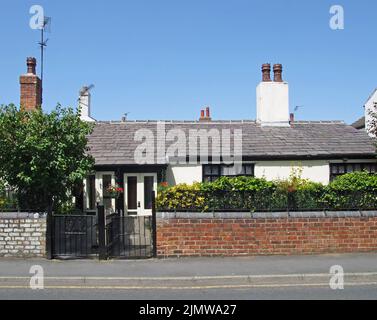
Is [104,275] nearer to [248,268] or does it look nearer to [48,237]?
[48,237]

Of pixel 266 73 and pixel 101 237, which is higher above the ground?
pixel 266 73

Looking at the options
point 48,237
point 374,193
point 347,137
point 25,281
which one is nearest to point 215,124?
point 347,137

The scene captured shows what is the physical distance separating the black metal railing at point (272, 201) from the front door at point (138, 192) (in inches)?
193

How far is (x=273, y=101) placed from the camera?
18.4 metres

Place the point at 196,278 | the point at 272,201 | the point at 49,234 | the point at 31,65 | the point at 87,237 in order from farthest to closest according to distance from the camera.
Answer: the point at 31,65
the point at 272,201
the point at 87,237
the point at 49,234
the point at 196,278

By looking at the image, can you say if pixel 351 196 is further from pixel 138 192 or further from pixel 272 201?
pixel 138 192

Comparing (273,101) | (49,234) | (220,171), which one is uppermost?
(273,101)

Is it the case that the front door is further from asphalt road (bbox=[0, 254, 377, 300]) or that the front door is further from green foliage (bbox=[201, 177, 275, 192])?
asphalt road (bbox=[0, 254, 377, 300])

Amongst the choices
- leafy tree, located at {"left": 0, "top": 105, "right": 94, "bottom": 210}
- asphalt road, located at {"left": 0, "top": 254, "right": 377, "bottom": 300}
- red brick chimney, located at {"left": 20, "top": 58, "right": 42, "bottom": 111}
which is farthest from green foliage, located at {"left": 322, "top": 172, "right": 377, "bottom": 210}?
red brick chimney, located at {"left": 20, "top": 58, "right": 42, "bottom": 111}

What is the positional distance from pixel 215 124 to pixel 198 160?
149 inches

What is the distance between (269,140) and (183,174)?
13.3 feet

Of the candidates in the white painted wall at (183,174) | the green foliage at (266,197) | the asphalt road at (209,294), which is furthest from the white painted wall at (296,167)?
the asphalt road at (209,294)

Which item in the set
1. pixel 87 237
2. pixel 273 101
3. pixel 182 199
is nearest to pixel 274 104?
pixel 273 101

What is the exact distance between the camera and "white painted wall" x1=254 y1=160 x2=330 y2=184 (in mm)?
15547
